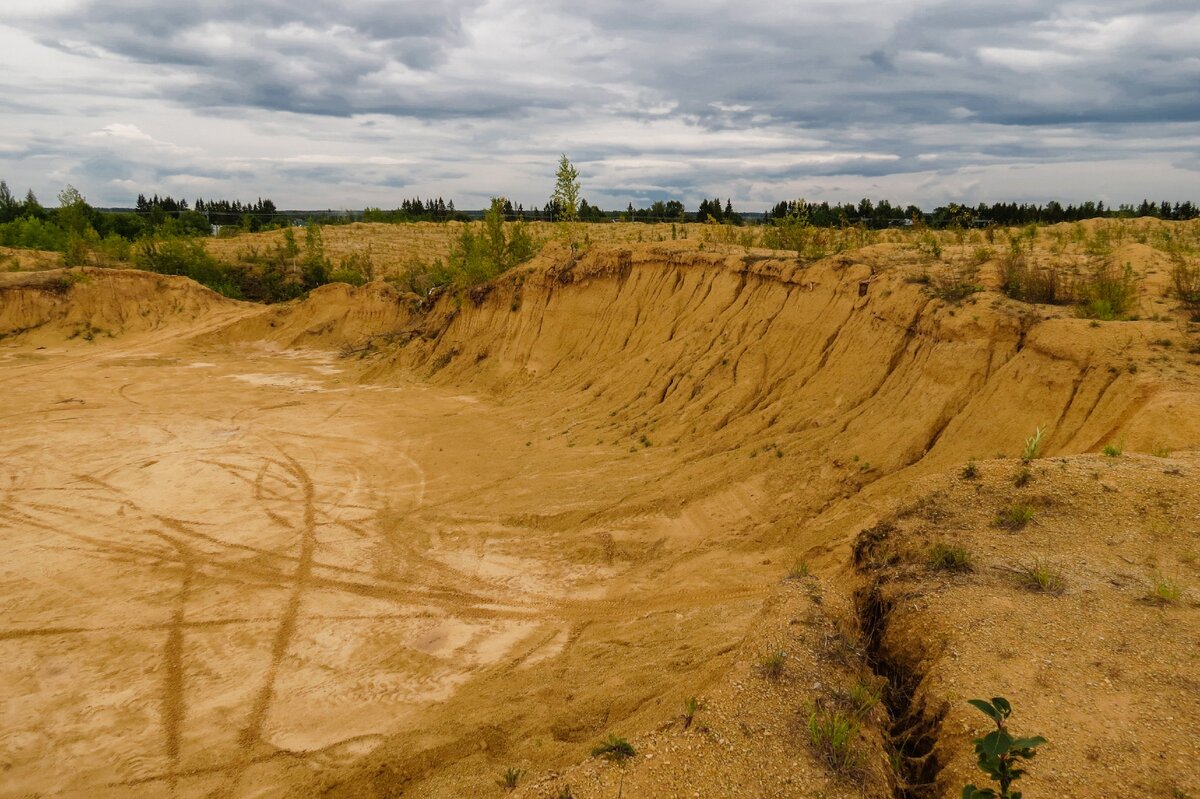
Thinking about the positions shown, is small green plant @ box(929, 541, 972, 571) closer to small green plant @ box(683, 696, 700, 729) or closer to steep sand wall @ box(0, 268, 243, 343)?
small green plant @ box(683, 696, 700, 729)

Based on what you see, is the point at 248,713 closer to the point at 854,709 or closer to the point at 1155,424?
the point at 854,709

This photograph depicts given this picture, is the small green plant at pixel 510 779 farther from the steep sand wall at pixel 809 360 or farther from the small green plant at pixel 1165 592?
the steep sand wall at pixel 809 360

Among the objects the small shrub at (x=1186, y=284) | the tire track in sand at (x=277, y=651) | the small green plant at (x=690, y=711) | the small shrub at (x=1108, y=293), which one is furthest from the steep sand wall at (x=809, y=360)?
the tire track in sand at (x=277, y=651)

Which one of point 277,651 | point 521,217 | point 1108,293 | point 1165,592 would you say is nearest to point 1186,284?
point 1108,293

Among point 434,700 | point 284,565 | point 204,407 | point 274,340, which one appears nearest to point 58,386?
point 204,407

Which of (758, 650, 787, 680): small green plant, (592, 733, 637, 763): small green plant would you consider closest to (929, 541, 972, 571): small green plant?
(758, 650, 787, 680): small green plant

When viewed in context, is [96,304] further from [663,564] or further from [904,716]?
[904,716]
